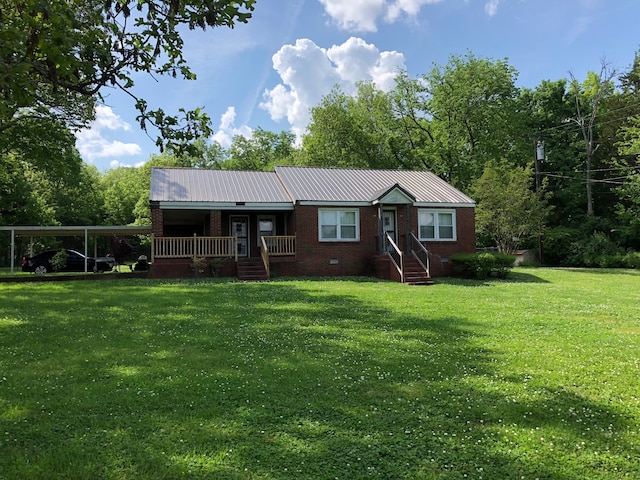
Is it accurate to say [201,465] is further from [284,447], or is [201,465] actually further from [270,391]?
[270,391]

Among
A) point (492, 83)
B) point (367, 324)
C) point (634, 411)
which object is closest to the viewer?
point (634, 411)

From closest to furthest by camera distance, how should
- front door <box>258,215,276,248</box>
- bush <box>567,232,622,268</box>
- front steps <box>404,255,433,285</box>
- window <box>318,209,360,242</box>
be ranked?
front steps <box>404,255,433,285</box>
window <box>318,209,360,242</box>
front door <box>258,215,276,248</box>
bush <box>567,232,622,268</box>

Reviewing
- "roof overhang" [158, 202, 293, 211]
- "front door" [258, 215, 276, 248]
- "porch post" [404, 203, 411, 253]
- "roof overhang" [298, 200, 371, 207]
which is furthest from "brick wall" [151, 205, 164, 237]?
"porch post" [404, 203, 411, 253]

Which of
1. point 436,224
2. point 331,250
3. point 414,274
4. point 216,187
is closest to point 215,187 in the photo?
point 216,187

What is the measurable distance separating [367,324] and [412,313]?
5.47 feet

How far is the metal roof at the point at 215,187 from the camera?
19008 millimetres

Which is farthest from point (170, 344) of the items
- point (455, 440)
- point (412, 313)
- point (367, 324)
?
point (412, 313)

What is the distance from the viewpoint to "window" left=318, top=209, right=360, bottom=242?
19.5 metres

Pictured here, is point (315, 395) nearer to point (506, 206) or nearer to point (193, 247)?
point (193, 247)

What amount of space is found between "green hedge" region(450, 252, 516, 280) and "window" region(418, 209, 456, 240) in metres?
1.95

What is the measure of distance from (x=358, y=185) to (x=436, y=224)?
422cm

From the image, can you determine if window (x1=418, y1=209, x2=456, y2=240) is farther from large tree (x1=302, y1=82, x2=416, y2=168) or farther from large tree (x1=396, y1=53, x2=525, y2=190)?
large tree (x1=302, y1=82, x2=416, y2=168)

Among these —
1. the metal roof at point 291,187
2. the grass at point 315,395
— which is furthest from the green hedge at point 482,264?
the grass at point 315,395

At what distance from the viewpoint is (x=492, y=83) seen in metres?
34.3
